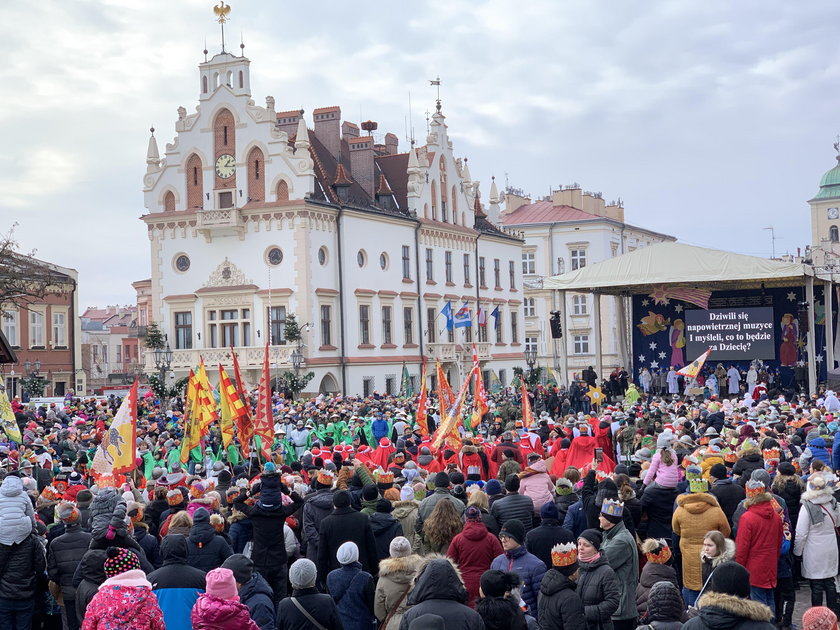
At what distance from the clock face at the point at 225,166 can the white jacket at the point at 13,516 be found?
39.6 metres

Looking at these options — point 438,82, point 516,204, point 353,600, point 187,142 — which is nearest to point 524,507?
point 353,600

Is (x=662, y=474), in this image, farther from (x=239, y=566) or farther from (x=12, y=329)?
(x=12, y=329)

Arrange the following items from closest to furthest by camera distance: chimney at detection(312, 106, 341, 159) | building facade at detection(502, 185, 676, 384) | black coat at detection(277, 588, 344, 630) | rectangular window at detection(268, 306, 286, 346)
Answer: black coat at detection(277, 588, 344, 630)
rectangular window at detection(268, 306, 286, 346)
chimney at detection(312, 106, 341, 159)
building facade at detection(502, 185, 676, 384)

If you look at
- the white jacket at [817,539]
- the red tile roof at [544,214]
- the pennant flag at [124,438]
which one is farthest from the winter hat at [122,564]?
the red tile roof at [544,214]

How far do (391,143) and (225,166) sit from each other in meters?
15.8

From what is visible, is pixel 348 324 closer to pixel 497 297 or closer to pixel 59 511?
pixel 497 297

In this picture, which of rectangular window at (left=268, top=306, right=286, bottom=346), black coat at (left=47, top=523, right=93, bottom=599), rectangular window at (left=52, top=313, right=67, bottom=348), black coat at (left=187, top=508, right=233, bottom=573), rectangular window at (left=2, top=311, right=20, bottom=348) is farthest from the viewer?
rectangular window at (left=52, top=313, right=67, bottom=348)

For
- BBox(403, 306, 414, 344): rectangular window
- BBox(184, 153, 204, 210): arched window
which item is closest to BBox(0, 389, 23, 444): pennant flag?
BBox(184, 153, 204, 210): arched window

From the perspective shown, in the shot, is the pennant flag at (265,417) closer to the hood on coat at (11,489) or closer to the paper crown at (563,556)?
the hood on coat at (11,489)

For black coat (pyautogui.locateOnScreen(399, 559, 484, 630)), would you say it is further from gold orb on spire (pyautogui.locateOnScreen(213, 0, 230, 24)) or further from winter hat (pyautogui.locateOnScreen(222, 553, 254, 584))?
gold orb on spire (pyautogui.locateOnScreen(213, 0, 230, 24))

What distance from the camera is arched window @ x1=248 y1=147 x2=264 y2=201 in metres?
49.1

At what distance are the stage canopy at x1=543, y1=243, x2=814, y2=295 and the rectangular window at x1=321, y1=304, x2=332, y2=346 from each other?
35.5 feet

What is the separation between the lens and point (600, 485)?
1179 centimetres

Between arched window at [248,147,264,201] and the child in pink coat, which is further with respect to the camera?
arched window at [248,147,264,201]
